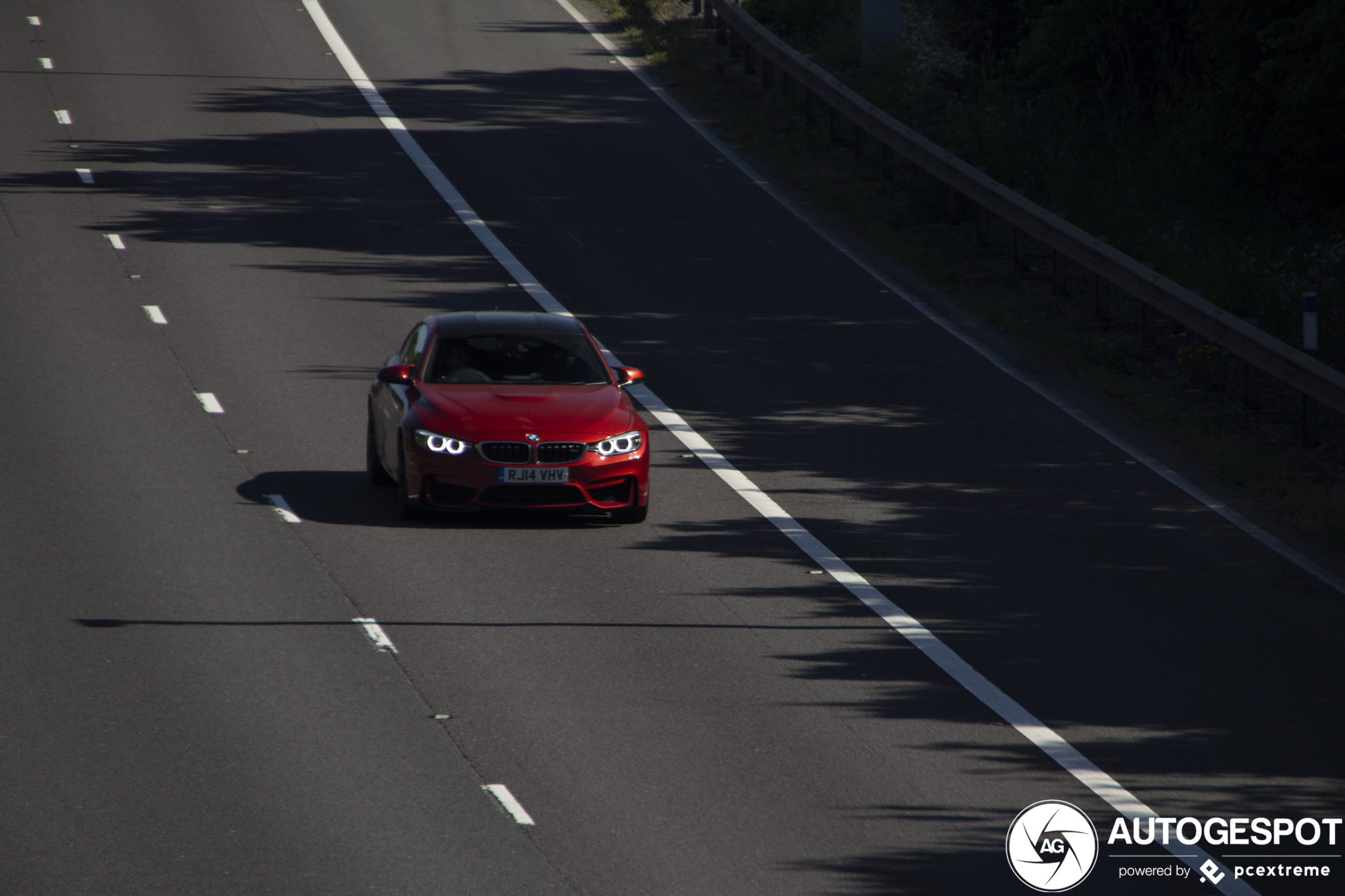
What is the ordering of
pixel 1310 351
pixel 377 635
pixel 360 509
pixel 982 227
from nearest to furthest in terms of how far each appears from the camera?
pixel 377 635
pixel 360 509
pixel 1310 351
pixel 982 227

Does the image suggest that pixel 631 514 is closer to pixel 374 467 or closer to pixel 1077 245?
pixel 374 467

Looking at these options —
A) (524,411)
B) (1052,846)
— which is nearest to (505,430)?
(524,411)

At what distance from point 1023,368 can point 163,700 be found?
1115 centimetres

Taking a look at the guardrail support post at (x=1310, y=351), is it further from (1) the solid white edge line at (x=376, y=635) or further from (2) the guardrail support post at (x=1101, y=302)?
(1) the solid white edge line at (x=376, y=635)

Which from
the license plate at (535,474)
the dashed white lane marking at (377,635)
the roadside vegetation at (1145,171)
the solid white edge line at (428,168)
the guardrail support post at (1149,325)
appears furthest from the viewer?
the solid white edge line at (428,168)

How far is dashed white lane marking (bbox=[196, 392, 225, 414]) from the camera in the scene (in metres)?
16.7

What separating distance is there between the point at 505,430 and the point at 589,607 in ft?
7.64

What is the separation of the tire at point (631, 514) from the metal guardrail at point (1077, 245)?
19.0 feet

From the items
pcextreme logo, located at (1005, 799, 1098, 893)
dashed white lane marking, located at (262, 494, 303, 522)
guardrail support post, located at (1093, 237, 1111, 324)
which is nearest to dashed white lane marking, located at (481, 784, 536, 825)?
pcextreme logo, located at (1005, 799, 1098, 893)

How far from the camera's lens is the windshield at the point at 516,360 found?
47.0ft

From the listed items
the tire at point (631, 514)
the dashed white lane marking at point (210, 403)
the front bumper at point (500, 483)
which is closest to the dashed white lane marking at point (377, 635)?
the front bumper at point (500, 483)

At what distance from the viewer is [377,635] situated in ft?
35.3

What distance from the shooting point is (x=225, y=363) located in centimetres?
1830

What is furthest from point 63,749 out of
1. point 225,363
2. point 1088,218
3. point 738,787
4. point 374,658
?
point 1088,218
